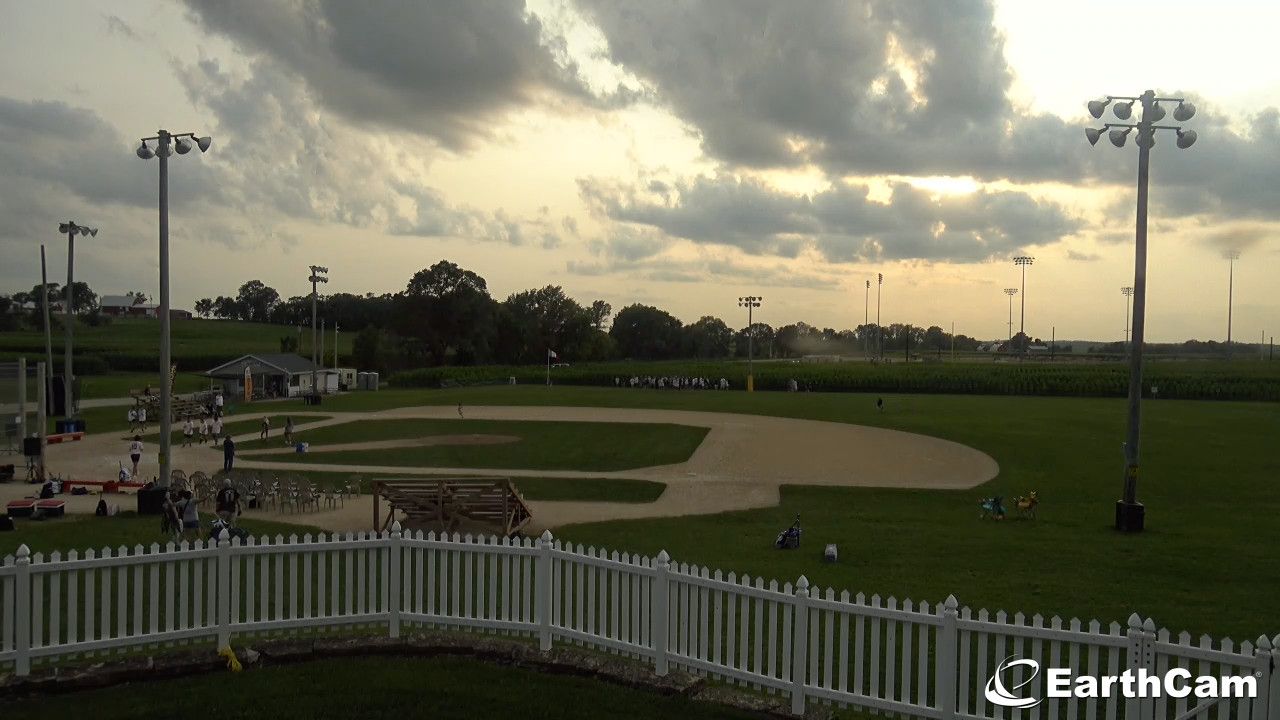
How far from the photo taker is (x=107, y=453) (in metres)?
33.8

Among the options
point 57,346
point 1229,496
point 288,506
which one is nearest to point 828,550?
point 288,506

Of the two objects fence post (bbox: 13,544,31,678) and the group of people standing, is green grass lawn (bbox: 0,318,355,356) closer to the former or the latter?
the group of people standing

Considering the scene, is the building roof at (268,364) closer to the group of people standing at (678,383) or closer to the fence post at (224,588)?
the group of people standing at (678,383)

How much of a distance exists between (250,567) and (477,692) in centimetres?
284

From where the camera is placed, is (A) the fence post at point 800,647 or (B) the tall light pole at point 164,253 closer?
(A) the fence post at point 800,647

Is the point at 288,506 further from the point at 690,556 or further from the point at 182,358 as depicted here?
the point at 182,358

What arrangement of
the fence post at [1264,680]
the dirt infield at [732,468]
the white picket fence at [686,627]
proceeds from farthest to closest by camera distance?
the dirt infield at [732,468] < the white picket fence at [686,627] < the fence post at [1264,680]

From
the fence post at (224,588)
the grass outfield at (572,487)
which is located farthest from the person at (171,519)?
the fence post at (224,588)

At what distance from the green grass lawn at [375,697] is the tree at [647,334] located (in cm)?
15190

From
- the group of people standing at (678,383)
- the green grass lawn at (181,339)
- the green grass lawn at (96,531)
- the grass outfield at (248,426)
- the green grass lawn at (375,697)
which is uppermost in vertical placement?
the green grass lawn at (181,339)

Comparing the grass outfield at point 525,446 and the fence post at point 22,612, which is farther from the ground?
the fence post at point 22,612

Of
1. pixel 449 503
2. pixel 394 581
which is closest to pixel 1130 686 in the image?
pixel 394 581

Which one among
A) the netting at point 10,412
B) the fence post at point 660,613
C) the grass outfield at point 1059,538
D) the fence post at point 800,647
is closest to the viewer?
the fence post at point 800,647

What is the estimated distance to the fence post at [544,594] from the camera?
383 inches
